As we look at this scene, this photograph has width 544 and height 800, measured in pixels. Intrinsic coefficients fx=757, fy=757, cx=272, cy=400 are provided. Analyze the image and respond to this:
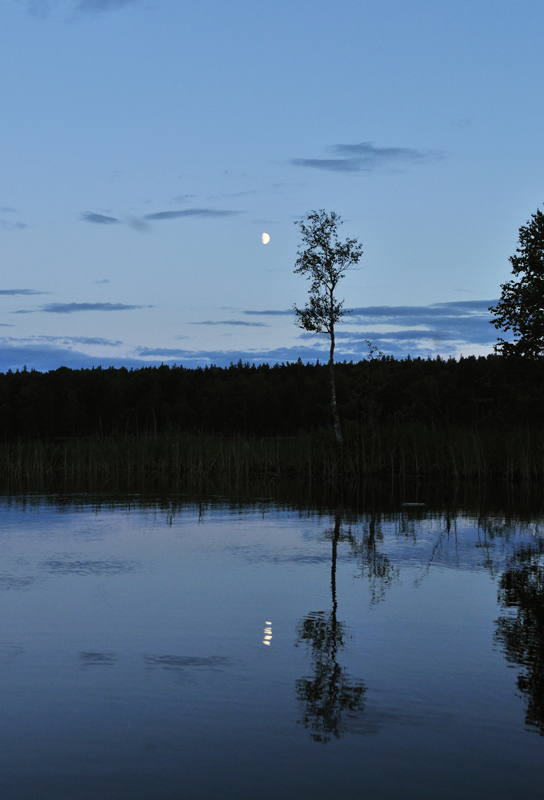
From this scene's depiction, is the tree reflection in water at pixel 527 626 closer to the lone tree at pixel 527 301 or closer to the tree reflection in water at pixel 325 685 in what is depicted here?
the tree reflection in water at pixel 325 685

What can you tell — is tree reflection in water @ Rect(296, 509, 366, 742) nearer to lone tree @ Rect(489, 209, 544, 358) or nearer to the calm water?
the calm water

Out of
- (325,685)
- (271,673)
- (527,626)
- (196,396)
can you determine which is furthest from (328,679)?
(196,396)

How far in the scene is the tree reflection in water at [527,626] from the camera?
4633 millimetres

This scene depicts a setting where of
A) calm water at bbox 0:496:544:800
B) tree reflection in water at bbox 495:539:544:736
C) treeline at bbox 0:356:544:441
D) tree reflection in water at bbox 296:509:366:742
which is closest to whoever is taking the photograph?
calm water at bbox 0:496:544:800

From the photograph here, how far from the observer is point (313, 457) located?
25.1 metres

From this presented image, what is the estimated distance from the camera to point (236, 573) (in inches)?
334

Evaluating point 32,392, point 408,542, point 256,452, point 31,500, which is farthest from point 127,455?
point 32,392

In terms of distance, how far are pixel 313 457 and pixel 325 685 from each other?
2040 cm

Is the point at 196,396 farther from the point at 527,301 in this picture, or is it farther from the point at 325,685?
the point at 325,685

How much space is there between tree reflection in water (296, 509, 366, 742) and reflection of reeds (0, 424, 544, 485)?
16.8 metres

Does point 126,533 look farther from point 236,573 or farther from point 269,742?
point 269,742

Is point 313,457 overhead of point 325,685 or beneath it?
overhead

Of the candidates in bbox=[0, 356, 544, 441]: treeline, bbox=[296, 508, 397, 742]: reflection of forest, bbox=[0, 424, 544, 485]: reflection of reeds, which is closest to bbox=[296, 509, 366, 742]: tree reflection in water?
bbox=[296, 508, 397, 742]: reflection of forest

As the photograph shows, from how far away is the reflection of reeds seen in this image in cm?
2330
